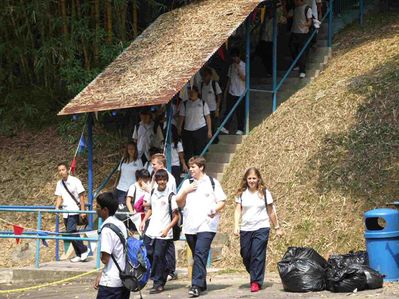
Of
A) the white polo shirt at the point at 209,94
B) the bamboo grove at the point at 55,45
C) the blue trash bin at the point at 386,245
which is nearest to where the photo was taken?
the blue trash bin at the point at 386,245

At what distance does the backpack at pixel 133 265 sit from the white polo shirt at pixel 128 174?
7.02m

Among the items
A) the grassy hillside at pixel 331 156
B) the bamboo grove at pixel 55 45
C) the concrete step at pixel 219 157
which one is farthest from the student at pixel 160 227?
the bamboo grove at pixel 55 45

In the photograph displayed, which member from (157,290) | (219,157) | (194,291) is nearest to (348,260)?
(194,291)

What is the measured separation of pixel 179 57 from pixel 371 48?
455 cm

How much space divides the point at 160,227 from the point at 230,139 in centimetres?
594

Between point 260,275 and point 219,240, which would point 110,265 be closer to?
point 260,275

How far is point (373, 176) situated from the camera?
1510 cm

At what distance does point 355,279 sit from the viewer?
11.9m

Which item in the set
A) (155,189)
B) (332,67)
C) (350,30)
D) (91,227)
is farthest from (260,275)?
(350,30)

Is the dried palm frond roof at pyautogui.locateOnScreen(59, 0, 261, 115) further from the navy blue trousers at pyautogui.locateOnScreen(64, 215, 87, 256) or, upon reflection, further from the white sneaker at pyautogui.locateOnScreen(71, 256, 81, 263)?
the white sneaker at pyautogui.locateOnScreen(71, 256, 81, 263)

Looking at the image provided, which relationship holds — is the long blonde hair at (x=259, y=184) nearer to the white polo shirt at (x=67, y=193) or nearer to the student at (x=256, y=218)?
the student at (x=256, y=218)

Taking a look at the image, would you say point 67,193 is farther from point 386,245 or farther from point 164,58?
point 386,245

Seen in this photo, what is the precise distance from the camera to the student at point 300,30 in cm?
2027

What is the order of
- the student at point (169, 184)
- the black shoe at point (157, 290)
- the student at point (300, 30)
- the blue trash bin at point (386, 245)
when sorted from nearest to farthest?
the blue trash bin at point (386, 245) → the black shoe at point (157, 290) → the student at point (169, 184) → the student at point (300, 30)
